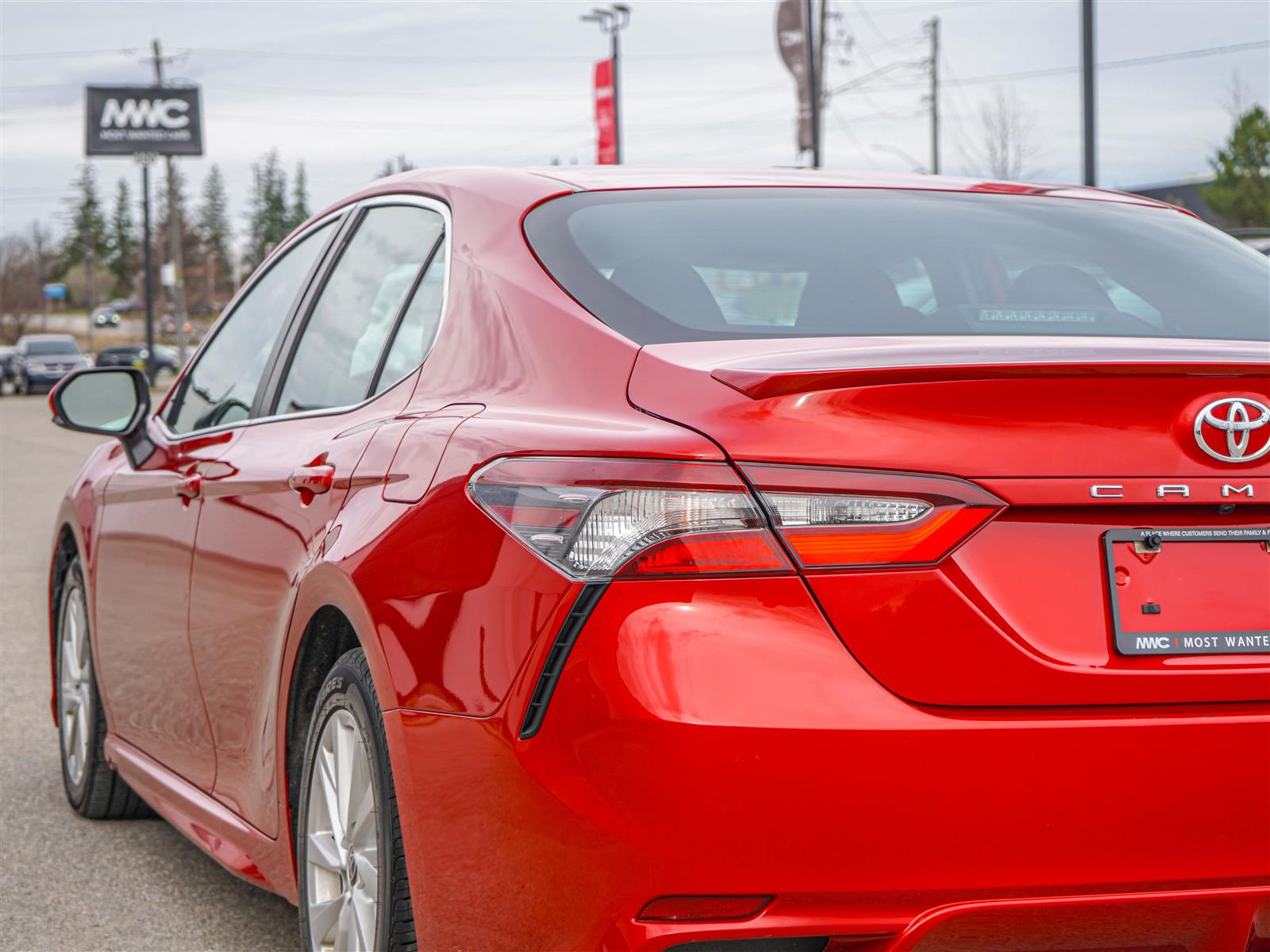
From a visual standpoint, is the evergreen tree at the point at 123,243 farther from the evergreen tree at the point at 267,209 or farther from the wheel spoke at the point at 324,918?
the wheel spoke at the point at 324,918

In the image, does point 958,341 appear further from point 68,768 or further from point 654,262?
point 68,768

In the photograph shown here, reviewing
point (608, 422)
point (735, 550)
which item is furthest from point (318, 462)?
point (735, 550)

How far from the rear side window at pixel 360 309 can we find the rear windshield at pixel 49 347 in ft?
182

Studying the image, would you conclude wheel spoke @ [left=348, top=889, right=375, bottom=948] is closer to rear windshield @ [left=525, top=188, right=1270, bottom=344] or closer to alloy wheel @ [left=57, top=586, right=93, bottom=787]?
rear windshield @ [left=525, top=188, right=1270, bottom=344]

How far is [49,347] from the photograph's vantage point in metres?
56.5

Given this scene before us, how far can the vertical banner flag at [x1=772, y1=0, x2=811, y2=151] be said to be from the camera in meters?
33.6

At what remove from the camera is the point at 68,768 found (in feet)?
16.9

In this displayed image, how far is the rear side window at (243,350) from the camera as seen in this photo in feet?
13.3

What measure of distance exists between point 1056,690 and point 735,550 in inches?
18.3

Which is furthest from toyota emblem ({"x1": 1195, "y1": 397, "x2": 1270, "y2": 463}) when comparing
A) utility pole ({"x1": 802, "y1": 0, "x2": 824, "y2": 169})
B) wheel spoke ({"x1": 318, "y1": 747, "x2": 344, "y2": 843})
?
utility pole ({"x1": 802, "y1": 0, "x2": 824, "y2": 169})

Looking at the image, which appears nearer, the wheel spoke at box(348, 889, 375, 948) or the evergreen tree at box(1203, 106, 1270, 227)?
the wheel spoke at box(348, 889, 375, 948)

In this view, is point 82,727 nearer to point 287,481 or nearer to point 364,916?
point 287,481

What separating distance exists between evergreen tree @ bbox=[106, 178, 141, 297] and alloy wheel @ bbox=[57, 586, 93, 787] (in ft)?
522

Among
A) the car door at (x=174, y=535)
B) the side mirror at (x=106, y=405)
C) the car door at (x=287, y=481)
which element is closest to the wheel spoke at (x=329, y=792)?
the car door at (x=287, y=481)
